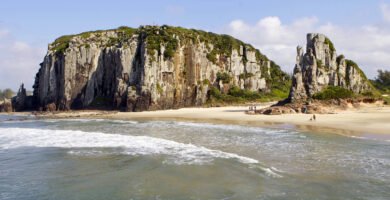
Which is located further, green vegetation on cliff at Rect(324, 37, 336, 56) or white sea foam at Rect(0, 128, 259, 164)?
green vegetation on cliff at Rect(324, 37, 336, 56)

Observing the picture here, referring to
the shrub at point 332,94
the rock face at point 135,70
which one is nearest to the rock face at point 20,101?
the rock face at point 135,70

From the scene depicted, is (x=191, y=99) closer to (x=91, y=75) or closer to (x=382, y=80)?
(x=91, y=75)

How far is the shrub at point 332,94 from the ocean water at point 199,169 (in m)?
24.7

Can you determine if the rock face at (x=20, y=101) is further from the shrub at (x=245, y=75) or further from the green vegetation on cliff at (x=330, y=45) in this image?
the green vegetation on cliff at (x=330, y=45)

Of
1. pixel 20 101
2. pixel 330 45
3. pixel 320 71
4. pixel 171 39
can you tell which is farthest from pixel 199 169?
pixel 20 101

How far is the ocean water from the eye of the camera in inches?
516

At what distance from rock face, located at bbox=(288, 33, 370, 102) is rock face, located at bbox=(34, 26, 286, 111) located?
1015 inches

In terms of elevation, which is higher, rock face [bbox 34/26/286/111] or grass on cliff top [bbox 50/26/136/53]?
grass on cliff top [bbox 50/26/136/53]

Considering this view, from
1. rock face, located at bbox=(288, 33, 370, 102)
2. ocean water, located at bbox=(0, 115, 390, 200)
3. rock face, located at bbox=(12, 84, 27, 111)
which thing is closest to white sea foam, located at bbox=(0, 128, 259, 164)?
ocean water, located at bbox=(0, 115, 390, 200)

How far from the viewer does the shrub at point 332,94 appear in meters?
49.7

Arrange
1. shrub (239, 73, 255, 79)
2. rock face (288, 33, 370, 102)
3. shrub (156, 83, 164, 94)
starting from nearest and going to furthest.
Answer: rock face (288, 33, 370, 102)
shrub (156, 83, 164, 94)
shrub (239, 73, 255, 79)

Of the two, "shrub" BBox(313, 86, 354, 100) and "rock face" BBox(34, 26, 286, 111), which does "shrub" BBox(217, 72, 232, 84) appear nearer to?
"rock face" BBox(34, 26, 286, 111)

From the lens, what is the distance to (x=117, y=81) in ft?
231

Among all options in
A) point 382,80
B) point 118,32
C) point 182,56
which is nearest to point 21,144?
point 182,56
